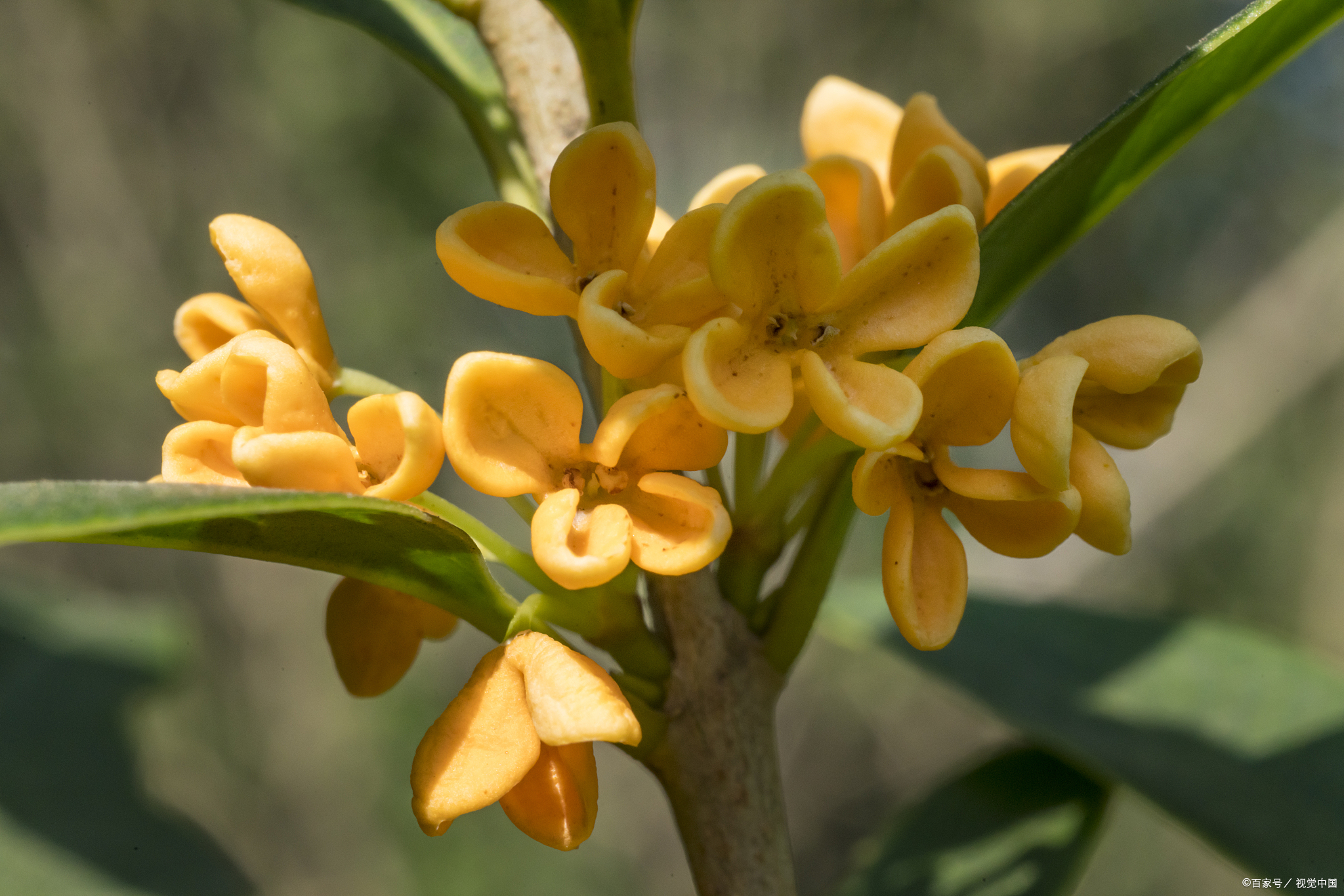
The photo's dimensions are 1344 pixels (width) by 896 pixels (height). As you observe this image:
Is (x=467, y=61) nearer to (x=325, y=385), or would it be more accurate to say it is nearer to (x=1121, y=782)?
(x=325, y=385)

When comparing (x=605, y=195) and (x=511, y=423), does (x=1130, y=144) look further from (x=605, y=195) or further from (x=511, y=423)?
(x=511, y=423)

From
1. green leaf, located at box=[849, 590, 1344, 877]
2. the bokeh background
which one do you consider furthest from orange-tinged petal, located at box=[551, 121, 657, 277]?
the bokeh background

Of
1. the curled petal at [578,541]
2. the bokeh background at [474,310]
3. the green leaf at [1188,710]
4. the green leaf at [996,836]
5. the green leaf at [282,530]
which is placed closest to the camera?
the green leaf at [282,530]

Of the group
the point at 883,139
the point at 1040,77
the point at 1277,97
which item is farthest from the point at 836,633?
the point at 1040,77

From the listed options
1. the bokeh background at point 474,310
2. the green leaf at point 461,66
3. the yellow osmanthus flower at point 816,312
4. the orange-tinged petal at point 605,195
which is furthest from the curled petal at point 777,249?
the bokeh background at point 474,310

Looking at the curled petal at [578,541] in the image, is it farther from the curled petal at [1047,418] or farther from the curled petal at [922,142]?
the curled petal at [922,142]

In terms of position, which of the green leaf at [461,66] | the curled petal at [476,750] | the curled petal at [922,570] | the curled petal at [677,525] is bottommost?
the curled petal at [476,750]
